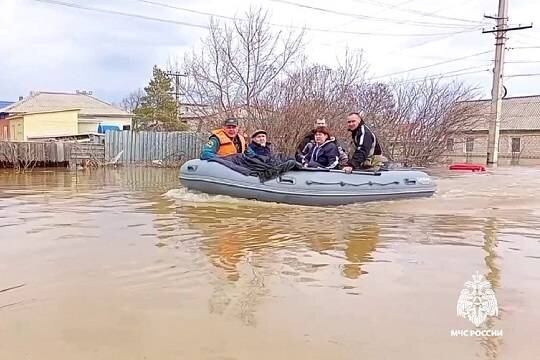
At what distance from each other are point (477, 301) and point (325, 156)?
5.01 metres

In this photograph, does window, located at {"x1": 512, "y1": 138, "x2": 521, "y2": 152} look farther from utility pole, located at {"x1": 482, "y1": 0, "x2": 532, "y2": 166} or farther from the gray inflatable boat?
the gray inflatable boat

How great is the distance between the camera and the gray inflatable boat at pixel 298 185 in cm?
833

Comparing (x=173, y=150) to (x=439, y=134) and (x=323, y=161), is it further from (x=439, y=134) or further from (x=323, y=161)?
(x=323, y=161)

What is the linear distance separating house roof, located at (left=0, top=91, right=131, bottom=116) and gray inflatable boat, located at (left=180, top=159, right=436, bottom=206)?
29.0 metres

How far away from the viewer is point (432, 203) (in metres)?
9.16

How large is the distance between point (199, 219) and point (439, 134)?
594 inches

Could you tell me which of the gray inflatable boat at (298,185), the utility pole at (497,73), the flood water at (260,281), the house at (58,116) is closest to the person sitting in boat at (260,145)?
the gray inflatable boat at (298,185)

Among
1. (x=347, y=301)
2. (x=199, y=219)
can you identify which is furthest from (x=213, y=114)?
(x=347, y=301)

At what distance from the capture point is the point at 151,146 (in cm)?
2130

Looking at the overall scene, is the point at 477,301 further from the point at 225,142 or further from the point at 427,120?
the point at 427,120

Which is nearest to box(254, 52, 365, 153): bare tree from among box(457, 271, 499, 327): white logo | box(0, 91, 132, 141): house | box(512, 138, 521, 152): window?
box(457, 271, 499, 327): white logo

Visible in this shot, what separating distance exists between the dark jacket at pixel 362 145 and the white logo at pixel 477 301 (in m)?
4.53

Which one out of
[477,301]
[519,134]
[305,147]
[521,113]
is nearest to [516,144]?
[519,134]

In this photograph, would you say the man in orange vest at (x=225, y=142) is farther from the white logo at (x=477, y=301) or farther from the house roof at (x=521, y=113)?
the house roof at (x=521, y=113)
